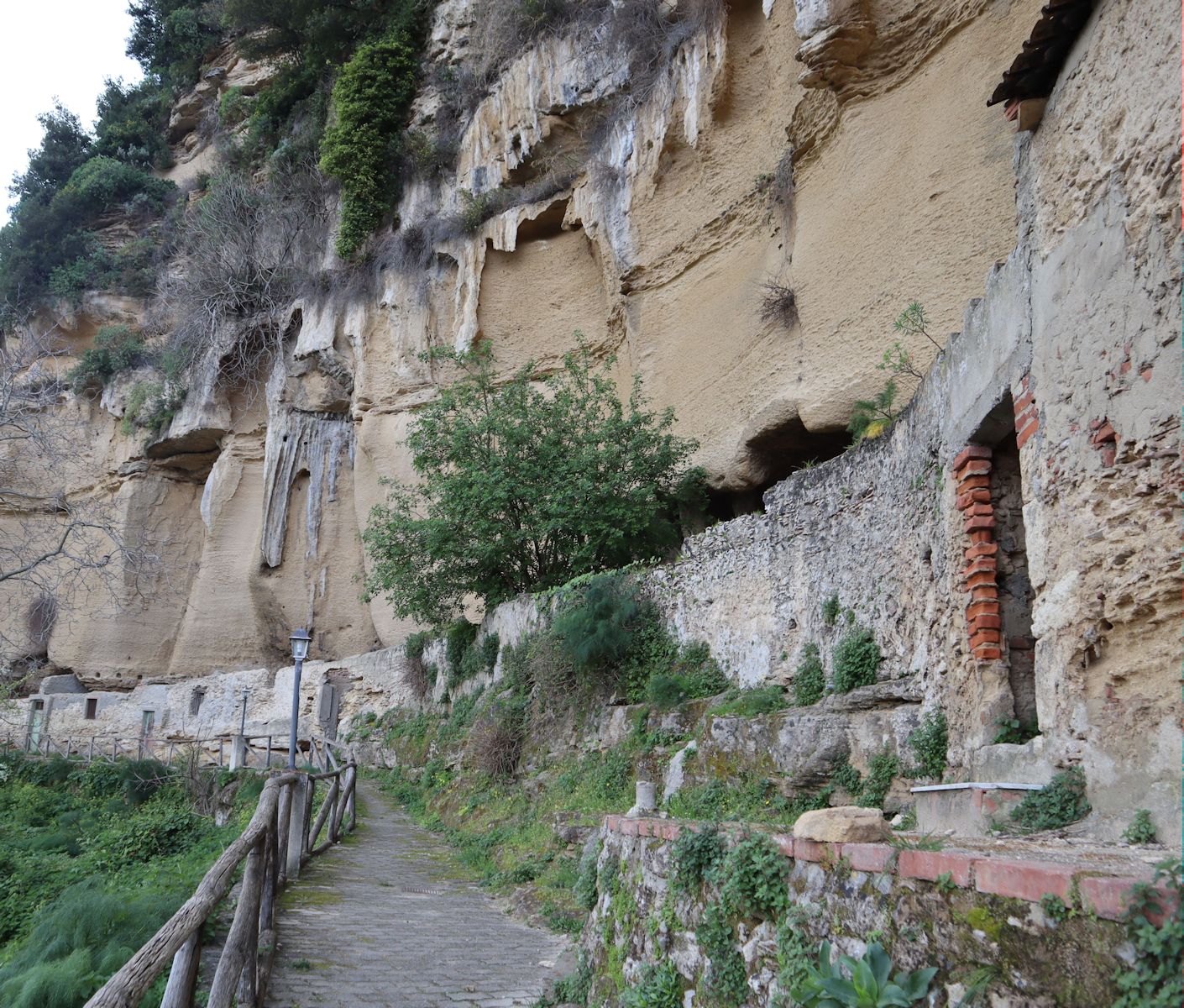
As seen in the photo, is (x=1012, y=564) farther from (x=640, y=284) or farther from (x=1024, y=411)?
(x=640, y=284)

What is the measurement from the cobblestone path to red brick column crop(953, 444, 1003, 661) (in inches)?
134

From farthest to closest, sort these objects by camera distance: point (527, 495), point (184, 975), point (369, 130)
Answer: point (369, 130) < point (527, 495) < point (184, 975)

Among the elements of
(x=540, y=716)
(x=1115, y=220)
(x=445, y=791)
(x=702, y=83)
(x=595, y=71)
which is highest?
(x=595, y=71)

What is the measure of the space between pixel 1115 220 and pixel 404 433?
19381 mm

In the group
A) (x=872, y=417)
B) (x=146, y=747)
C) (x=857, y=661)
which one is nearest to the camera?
(x=857, y=661)

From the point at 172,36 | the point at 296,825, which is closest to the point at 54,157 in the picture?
the point at 172,36

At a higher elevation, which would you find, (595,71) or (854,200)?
(595,71)

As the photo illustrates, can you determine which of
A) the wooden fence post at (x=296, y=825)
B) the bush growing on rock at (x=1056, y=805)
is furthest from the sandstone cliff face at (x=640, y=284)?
the wooden fence post at (x=296, y=825)

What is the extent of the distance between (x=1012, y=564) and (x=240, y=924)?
4.96 m

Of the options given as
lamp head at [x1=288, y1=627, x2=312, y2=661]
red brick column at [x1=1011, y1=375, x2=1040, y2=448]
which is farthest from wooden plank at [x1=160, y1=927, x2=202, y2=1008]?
lamp head at [x1=288, y1=627, x2=312, y2=661]

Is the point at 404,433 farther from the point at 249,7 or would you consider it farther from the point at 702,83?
the point at 249,7

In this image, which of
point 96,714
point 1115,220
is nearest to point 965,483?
point 1115,220

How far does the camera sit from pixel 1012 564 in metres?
Result: 5.76

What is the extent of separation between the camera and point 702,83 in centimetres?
1538
